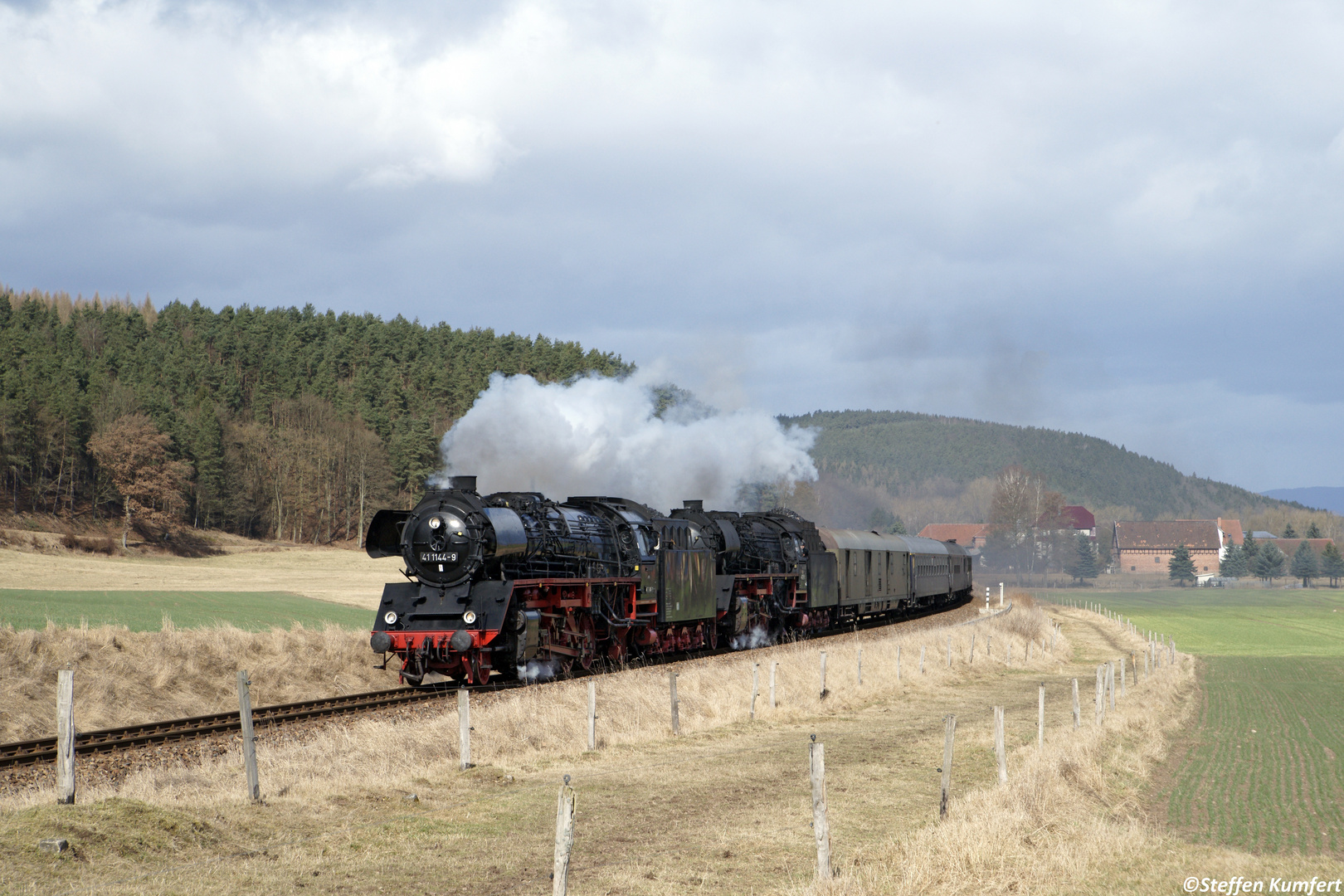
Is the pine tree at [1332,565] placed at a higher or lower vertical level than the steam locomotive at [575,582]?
lower

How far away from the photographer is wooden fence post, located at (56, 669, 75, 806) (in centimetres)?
1118

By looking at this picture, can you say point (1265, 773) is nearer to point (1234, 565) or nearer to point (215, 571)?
point (215, 571)

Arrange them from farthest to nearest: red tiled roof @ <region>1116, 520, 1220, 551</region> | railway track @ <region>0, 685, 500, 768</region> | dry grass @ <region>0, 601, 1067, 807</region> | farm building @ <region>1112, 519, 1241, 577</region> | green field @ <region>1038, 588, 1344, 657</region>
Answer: red tiled roof @ <region>1116, 520, 1220, 551</region> < farm building @ <region>1112, 519, 1241, 577</region> < green field @ <region>1038, 588, 1344, 657</region> < railway track @ <region>0, 685, 500, 768</region> < dry grass @ <region>0, 601, 1067, 807</region>

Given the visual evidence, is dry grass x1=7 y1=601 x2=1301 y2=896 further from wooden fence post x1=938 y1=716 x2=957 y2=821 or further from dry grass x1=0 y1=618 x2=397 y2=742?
dry grass x1=0 y1=618 x2=397 y2=742

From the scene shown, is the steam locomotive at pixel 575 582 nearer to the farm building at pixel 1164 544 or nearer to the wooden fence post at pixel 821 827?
the wooden fence post at pixel 821 827

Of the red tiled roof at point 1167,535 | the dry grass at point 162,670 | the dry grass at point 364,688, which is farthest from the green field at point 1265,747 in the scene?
the red tiled roof at point 1167,535

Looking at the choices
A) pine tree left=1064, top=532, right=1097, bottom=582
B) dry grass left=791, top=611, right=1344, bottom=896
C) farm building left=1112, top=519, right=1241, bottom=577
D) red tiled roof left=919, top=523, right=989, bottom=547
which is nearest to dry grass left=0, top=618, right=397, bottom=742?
dry grass left=791, top=611, right=1344, bottom=896

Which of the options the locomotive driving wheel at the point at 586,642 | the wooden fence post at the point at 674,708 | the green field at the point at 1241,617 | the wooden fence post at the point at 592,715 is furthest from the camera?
the green field at the point at 1241,617

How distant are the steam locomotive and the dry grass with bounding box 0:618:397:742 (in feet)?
6.39

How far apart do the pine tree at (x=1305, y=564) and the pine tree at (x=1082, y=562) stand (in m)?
30.4

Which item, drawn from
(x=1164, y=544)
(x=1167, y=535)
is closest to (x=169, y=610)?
(x=1164, y=544)

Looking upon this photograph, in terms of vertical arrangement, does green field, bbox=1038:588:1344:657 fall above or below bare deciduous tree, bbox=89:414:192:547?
below

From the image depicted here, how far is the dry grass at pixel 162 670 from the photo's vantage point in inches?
767

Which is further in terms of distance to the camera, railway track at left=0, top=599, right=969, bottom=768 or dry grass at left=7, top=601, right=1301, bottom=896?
railway track at left=0, top=599, right=969, bottom=768
